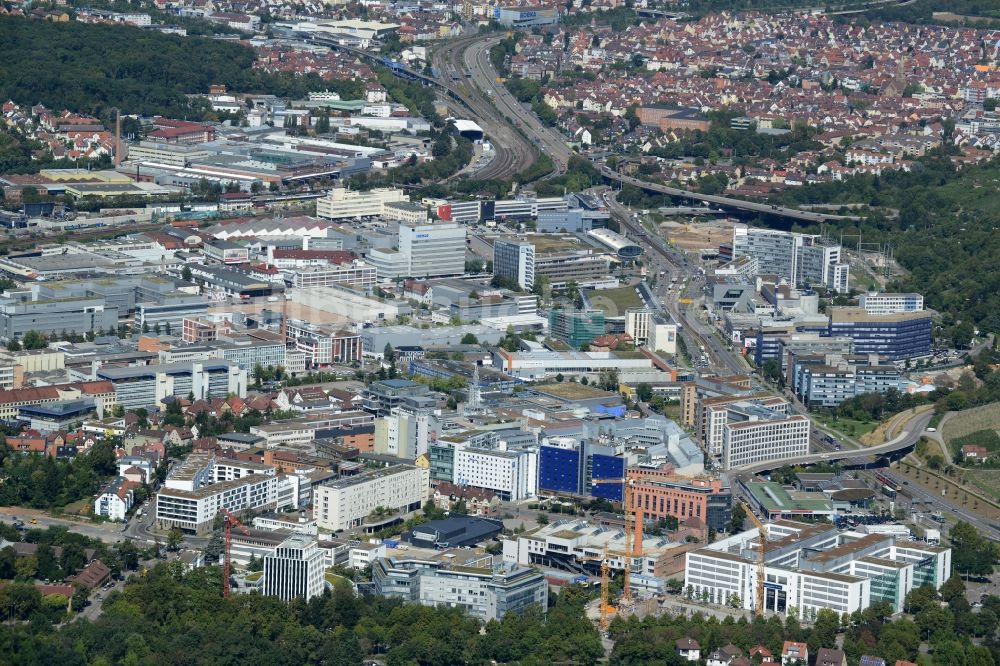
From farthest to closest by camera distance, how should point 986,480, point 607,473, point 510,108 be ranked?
1. point 510,108
2. point 986,480
3. point 607,473

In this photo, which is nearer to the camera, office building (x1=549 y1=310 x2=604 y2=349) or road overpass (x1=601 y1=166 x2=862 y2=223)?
office building (x1=549 y1=310 x2=604 y2=349)

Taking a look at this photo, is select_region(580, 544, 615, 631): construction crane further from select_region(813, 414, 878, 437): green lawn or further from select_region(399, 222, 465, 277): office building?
select_region(399, 222, 465, 277): office building

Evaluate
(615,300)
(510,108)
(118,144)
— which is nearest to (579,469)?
(615,300)

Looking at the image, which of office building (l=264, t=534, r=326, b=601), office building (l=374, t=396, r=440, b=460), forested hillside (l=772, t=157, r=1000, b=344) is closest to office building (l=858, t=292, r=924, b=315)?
forested hillside (l=772, t=157, r=1000, b=344)

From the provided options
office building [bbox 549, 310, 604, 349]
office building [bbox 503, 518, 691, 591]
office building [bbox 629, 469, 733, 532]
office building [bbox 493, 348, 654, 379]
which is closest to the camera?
office building [bbox 503, 518, 691, 591]

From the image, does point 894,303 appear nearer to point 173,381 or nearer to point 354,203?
point 354,203

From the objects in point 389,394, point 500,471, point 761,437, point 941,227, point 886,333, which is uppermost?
point 941,227

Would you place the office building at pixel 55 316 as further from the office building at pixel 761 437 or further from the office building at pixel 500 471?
the office building at pixel 761 437

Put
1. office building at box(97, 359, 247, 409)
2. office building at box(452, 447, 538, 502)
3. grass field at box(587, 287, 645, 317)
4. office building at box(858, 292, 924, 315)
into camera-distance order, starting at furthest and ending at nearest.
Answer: grass field at box(587, 287, 645, 317)
office building at box(858, 292, 924, 315)
office building at box(97, 359, 247, 409)
office building at box(452, 447, 538, 502)

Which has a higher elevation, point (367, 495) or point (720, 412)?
point (720, 412)
